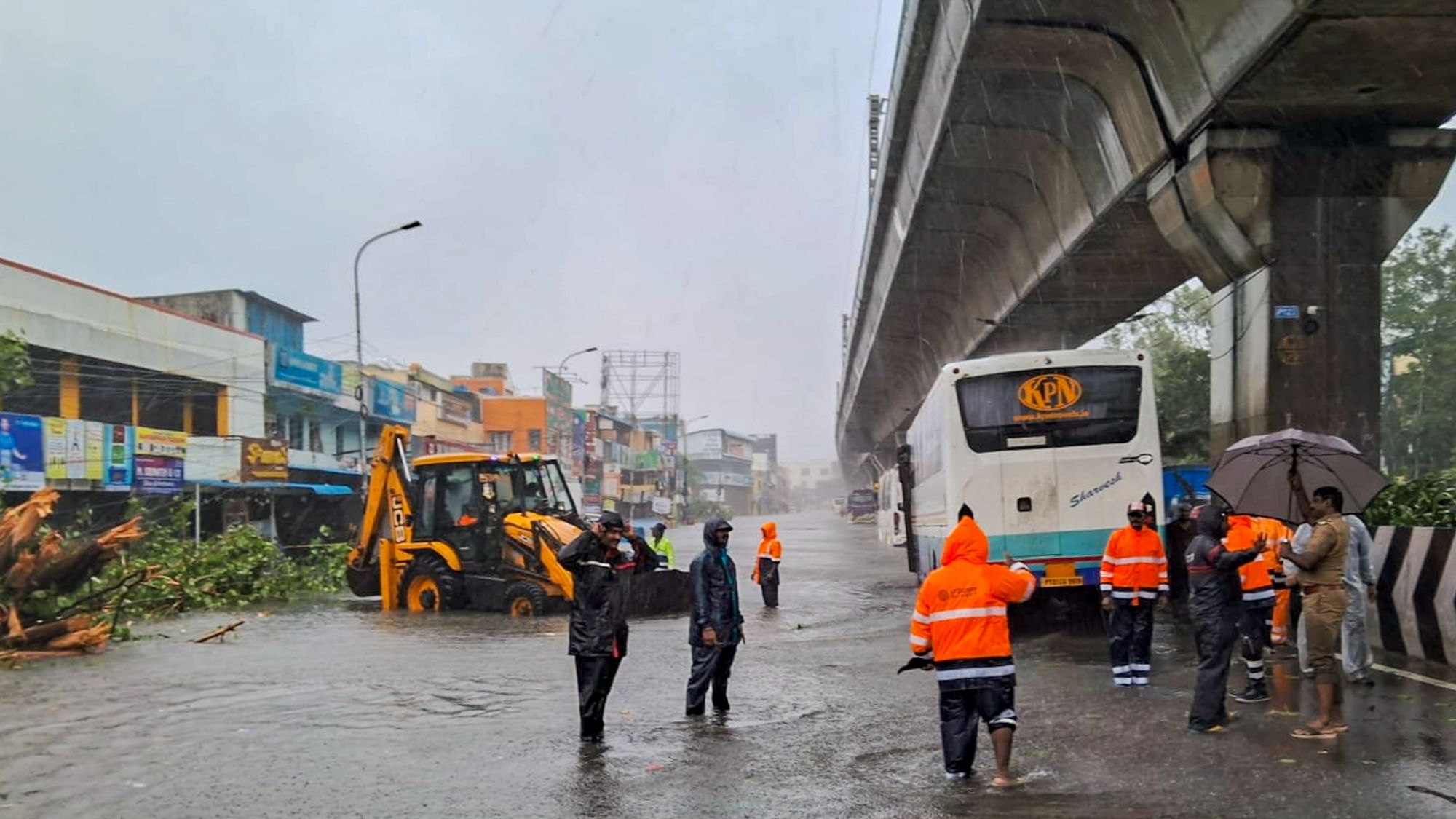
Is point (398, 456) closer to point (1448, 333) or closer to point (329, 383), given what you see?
point (329, 383)

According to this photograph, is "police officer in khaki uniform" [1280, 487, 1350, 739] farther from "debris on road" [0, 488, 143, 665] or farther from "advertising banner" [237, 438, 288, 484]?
"advertising banner" [237, 438, 288, 484]

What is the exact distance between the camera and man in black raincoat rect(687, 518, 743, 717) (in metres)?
8.86

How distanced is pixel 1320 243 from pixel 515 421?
5469cm

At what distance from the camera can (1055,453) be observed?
1417 cm

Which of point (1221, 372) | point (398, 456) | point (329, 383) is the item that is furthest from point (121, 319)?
point (1221, 372)

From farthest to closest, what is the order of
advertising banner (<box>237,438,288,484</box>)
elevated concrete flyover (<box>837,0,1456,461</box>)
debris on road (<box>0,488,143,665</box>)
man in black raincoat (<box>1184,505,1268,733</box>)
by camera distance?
1. advertising banner (<box>237,438,288,484</box>)
2. debris on road (<box>0,488,143,665</box>)
3. elevated concrete flyover (<box>837,0,1456,461</box>)
4. man in black raincoat (<box>1184,505,1268,733</box>)

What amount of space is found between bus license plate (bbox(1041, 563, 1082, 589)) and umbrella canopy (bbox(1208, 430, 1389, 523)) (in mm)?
4193

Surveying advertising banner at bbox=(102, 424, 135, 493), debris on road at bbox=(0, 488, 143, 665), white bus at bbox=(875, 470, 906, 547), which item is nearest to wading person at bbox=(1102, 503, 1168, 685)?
debris on road at bbox=(0, 488, 143, 665)

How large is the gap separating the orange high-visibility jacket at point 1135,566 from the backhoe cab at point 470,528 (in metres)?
9.05

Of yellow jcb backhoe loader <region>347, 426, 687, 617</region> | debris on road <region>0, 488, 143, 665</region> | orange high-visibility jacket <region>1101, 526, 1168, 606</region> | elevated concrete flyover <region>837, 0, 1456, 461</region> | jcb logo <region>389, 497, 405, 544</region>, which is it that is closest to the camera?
orange high-visibility jacket <region>1101, 526, 1168, 606</region>

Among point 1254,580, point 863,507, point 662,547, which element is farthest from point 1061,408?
point 863,507

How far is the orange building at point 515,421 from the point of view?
2564 inches

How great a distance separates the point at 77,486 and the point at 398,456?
40.4 feet

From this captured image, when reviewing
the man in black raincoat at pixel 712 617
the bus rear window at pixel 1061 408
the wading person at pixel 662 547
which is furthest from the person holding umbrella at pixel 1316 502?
the wading person at pixel 662 547
